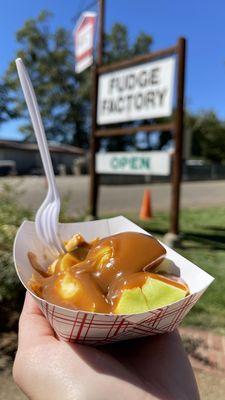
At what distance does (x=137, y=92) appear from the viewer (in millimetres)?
7062

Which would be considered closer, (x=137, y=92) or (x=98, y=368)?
(x=98, y=368)

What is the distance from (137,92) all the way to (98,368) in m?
6.29

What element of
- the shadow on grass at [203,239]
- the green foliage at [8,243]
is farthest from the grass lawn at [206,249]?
the green foliage at [8,243]

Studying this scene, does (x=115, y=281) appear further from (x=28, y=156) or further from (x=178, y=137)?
(x=28, y=156)

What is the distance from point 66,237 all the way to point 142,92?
5755 mm

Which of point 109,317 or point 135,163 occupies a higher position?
point 135,163

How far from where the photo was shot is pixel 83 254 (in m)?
1.35

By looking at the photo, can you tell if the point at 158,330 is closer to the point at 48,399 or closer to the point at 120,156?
the point at 48,399

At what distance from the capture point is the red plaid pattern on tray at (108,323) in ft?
3.44

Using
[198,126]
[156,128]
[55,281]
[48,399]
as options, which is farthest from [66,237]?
[198,126]

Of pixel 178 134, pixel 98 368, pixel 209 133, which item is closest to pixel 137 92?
pixel 178 134

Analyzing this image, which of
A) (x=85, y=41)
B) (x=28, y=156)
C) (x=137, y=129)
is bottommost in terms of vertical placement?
(x=28, y=156)

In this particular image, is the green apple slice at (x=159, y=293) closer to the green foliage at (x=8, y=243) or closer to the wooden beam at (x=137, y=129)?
the green foliage at (x=8, y=243)

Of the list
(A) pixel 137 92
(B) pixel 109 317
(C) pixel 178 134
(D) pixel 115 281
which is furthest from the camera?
(A) pixel 137 92
